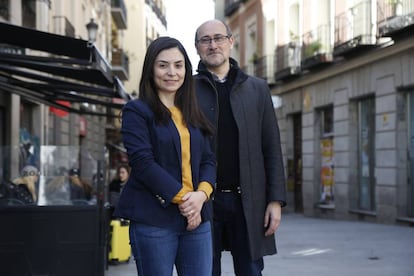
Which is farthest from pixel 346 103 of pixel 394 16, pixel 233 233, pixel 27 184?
pixel 233 233

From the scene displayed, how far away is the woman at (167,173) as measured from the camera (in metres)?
3.14

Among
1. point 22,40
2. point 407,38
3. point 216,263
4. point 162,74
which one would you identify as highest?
point 407,38

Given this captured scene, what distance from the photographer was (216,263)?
158 inches

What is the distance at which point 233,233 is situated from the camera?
3963mm

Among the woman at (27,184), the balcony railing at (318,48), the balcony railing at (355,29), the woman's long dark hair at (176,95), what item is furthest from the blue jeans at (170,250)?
the balcony railing at (318,48)

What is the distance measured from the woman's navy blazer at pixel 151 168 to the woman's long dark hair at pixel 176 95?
39 mm

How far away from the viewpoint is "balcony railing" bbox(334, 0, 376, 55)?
57.1 feet

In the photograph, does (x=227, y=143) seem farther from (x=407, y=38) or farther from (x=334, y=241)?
(x=407, y=38)

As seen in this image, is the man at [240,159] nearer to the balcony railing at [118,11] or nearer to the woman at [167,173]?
the woman at [167,173]

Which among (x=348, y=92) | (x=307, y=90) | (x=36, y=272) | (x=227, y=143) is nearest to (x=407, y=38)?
(x=348, y=92)

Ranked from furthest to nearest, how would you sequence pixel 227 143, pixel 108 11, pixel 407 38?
pixel 108 11, pixel 407 38, pixel 227 143

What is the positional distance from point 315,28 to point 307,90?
196 centimetres

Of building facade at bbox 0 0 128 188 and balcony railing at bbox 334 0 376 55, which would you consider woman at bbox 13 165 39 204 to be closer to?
building facade at bbox 0 0 128 188

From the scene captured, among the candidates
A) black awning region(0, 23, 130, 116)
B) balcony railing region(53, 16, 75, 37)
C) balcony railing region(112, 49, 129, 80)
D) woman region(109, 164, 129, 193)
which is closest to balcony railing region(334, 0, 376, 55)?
woman region(109, 164, 129, 193)
